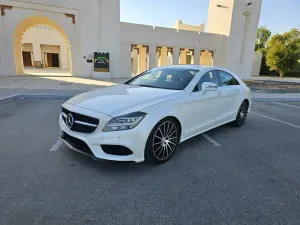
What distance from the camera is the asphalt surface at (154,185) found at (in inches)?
87.8

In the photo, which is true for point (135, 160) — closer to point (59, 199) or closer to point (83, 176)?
point (83, 176)

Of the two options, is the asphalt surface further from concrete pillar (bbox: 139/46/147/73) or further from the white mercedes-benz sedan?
concrete pillar (bbox: 139/46/147/73)

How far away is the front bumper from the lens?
9.18ft

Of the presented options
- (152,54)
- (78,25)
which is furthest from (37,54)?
(152,54)

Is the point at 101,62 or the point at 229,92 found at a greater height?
the point at 101,62

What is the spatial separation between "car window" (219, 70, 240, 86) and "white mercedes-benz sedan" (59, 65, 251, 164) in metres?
0.33

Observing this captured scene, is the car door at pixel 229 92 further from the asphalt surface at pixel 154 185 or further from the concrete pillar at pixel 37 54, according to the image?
the concrete pillar at pixel 37 54

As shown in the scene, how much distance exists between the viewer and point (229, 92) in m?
4.75

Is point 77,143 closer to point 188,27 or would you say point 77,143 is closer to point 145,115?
point 145,115

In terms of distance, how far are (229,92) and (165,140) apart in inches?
91.1

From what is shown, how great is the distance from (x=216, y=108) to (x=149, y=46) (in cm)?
1746

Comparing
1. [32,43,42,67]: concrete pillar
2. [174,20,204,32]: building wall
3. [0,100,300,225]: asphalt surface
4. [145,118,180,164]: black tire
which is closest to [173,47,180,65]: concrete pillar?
[174,20,204,32]: building wall

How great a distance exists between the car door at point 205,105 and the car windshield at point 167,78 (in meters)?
0.25

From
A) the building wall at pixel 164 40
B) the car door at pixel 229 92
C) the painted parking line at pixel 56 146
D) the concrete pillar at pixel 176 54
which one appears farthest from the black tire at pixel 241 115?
the concrete pillar at pixel 176 54
